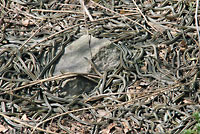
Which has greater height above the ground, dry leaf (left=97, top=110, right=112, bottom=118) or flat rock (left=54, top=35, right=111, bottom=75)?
flat rock (left=54, top=35, right=111, bottom=75)

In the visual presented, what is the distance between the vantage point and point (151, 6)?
5004 mm

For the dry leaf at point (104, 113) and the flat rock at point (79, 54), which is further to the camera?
the flat rock at point (79, 54)

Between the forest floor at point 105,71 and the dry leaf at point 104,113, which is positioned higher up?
the forest floor at point 105,71

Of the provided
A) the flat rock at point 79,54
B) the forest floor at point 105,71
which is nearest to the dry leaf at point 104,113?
the forest floor at point 105,71

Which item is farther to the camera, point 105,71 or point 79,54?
point 79,54

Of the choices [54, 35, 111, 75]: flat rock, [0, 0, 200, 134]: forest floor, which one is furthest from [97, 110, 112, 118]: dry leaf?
[54, 35, 111, 75]: flat rock

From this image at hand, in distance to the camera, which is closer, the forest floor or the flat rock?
the forest floor

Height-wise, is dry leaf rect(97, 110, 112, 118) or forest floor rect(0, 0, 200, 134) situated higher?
forest floor rect(0, 0, 200, 134)

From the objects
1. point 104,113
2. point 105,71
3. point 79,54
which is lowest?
point 104,113

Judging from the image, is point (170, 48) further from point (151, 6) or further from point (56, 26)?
point (56, 26)

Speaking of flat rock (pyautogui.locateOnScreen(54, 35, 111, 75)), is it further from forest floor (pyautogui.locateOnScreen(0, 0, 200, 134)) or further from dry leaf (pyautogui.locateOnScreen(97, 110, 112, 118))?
dry leaf (pyautogui.locateOnScreen(97, 110, 112, 118))

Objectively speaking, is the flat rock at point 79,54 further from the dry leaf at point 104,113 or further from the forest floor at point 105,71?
the dry leaf at point 104,113

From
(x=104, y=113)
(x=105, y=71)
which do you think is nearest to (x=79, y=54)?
(x=105, y=71)

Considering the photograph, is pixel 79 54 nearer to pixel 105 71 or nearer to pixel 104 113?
pixel 105 71
